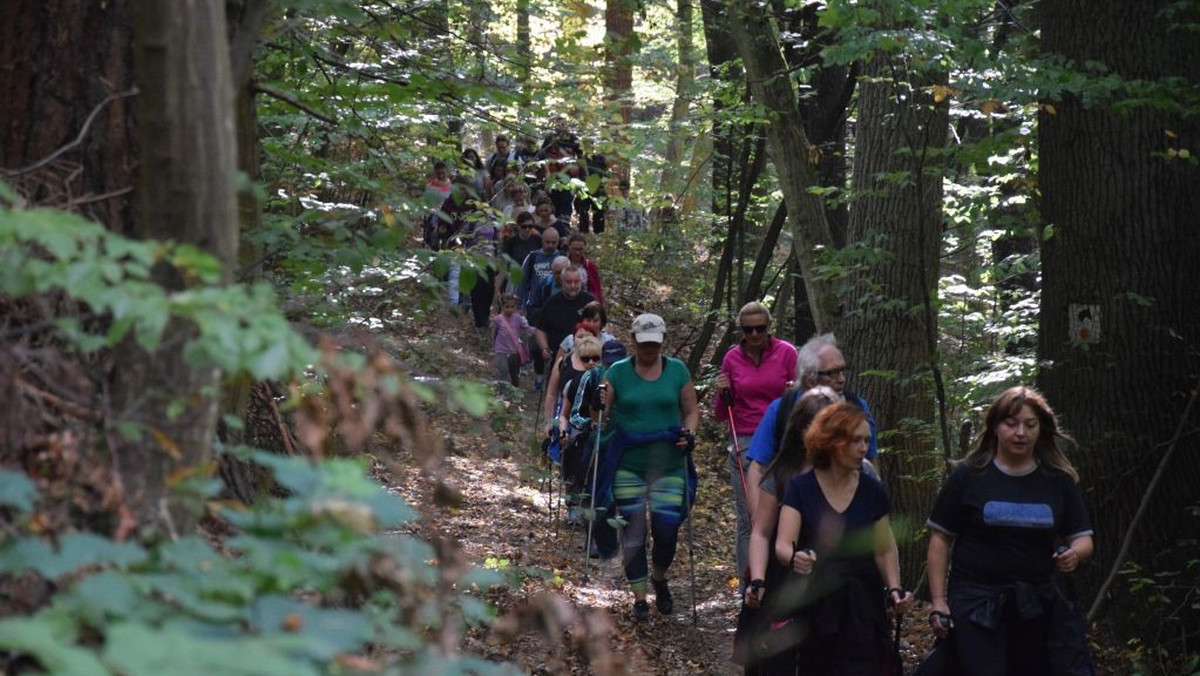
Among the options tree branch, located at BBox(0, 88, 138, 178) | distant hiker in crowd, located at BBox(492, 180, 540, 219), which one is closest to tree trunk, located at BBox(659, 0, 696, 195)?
distant hiker in crowd, located at BBox(492, 180, 540, 219)

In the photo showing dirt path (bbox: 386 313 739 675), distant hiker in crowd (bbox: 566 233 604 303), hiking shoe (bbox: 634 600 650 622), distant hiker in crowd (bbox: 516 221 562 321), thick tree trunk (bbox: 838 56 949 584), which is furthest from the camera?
distant hiker in crowd (bbox: 516 221 562 321)

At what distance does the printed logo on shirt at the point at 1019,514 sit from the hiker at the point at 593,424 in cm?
431

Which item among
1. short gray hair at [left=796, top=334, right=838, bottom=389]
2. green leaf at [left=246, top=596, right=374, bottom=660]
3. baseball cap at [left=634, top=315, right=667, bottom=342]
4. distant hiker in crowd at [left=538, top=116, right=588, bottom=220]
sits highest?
distant hiker in crowd at [left=538, top=116, right=588, bottom=220]

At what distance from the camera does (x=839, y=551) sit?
6148 mm

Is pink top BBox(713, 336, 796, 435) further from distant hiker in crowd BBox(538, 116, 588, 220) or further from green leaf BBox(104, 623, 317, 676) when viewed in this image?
green leaf BBox(104, 623, 317, 676)

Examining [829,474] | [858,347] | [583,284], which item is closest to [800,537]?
[829,474]

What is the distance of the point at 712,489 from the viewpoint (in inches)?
633

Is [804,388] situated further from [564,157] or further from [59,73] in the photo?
[59,73]

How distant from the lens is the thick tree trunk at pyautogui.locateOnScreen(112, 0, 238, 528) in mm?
2852

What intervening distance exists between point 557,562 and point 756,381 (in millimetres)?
2920

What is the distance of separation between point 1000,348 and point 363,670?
1408 cm

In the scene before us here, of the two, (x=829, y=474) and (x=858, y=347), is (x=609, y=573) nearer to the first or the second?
(x=858, y=347)

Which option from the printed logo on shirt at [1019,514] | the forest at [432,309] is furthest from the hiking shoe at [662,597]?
the printed logo on shirt at [1019,514]

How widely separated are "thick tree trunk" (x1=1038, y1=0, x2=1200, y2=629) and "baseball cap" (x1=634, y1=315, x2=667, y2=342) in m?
2.80
